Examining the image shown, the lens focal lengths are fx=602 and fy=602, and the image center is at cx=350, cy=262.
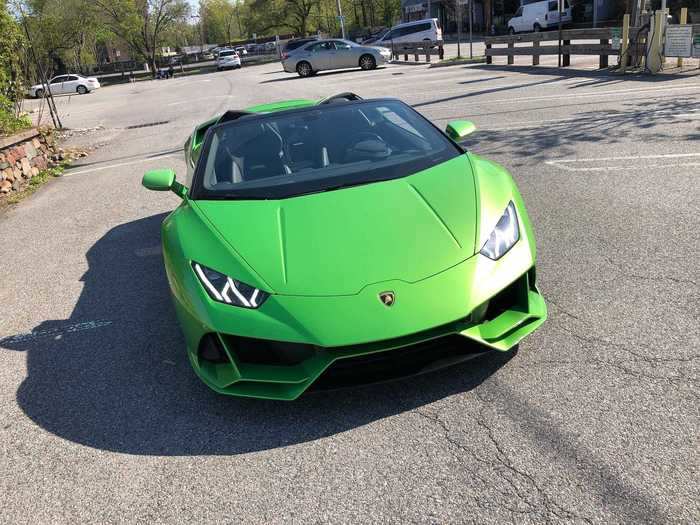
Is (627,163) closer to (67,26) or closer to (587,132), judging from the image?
(587,132)

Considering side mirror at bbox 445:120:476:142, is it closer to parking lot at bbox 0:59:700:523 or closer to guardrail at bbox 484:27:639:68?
parking lot at bbox 0:59:700:523

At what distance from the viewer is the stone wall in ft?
29.7

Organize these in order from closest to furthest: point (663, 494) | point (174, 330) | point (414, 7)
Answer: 1. point (663, 494)
2. point (174, 330)
3. point (414, 7)

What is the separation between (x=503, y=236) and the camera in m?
2.97

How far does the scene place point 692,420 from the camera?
2.46 m

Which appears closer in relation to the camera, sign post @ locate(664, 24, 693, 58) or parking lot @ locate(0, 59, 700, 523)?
parking lot @ locate(0, 59, 700, 523)

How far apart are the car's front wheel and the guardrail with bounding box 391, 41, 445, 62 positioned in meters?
5.52

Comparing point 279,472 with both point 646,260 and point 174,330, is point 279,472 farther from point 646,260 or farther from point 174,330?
point 646,260

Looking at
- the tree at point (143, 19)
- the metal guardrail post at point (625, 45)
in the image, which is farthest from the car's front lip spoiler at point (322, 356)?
the tree at point (143, 19)

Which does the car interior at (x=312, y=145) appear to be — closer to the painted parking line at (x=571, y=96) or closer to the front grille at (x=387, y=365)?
the front grille at (x=387, y=365)

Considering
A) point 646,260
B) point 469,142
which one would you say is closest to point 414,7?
point 469,142

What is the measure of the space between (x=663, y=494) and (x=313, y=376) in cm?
136

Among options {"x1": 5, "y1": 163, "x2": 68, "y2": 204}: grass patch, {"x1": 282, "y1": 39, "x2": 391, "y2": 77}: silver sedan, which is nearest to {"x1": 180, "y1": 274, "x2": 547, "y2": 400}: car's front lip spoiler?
{"x1": 5, "y1": 163, "x2": 68, "y2": 204}: grass patch

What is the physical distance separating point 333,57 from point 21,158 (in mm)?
20513
